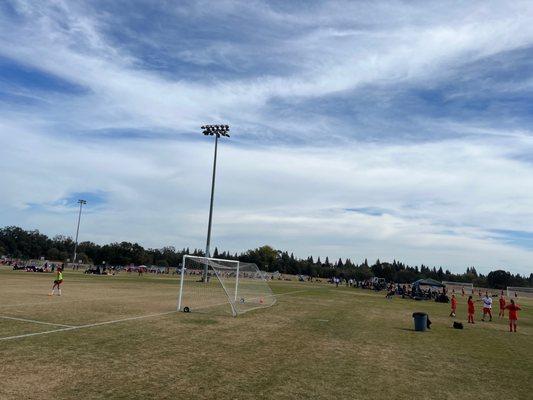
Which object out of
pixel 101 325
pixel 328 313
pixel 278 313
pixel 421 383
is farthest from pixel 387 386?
pixel 328 313

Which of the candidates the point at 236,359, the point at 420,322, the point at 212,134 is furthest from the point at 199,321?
the point at 212,134

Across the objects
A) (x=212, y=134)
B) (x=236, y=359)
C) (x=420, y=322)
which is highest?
(x=212, y=134)

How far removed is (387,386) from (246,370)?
3.23 m

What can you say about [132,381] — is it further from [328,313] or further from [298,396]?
[328,313]

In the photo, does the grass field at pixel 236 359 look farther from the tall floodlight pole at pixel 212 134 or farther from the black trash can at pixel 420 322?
the tall floodlight pole at pixel 212 134

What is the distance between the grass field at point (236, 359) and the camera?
8828mm

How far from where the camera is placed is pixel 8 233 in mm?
170375

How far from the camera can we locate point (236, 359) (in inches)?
461

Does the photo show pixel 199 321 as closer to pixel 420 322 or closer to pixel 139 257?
pixel 420 322

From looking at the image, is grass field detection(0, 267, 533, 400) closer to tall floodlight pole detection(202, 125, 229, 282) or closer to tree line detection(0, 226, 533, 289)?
tall floodlight pole detection(202, 125, 229, 282)

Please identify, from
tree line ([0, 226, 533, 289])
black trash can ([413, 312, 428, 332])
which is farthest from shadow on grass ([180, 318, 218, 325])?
tree line ([0, 226, 533, 289])

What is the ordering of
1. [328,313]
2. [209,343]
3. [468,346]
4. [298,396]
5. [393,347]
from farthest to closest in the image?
[328,313] → [468,346] → [393,347] → [209,343] → [298,396]

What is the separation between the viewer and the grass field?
883 cm

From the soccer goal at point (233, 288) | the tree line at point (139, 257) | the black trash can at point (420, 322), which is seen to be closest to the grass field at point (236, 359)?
the black trash can at point (420, 322)
